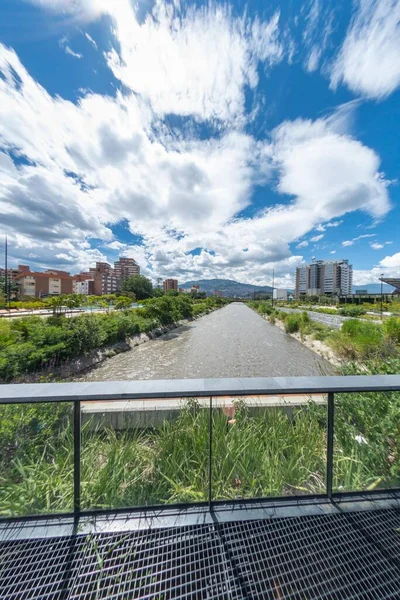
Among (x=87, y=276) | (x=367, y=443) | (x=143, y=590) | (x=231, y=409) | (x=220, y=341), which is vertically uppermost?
(x=87, y=276)

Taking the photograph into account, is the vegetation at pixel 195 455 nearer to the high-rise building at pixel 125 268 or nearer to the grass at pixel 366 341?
the grass at pixel 366 341

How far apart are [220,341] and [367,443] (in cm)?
1271

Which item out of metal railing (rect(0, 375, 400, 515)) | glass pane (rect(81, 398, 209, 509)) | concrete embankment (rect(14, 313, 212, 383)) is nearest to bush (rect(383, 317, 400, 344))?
metal railing (rect(0, 375, 400, 515))

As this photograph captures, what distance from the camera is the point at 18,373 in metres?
5.89

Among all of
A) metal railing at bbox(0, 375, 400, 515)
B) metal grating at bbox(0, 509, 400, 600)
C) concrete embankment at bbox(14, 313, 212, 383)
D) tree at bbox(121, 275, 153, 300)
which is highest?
tree at bbox(121, 275, 153, 300)

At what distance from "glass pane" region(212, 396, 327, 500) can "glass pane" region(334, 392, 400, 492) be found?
116 mm

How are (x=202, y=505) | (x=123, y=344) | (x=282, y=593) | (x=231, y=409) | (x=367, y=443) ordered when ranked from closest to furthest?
(x=282, y=593)
(x=202, y=505)
(x=367, y=443)
(x=231, y=409)
(x=123, y=344)

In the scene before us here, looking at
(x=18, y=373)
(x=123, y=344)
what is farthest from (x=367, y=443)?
(x=123, y=344)

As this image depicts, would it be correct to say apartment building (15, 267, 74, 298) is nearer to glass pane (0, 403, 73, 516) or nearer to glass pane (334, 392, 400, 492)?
glass pane (0, 403, 73, 516)

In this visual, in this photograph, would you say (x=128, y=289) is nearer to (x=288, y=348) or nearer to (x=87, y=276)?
(x=87, y=276)

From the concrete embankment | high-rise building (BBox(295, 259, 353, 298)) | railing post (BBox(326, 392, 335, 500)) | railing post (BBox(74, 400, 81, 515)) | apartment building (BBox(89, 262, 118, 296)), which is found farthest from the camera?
high-rise building (BBox(295, 259, 353, 298))

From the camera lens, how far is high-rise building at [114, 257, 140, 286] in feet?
330

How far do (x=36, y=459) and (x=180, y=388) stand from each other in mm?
1110

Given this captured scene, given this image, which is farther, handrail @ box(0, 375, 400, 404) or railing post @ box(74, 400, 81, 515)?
railing post @ box(74, 400, 81, 515)
